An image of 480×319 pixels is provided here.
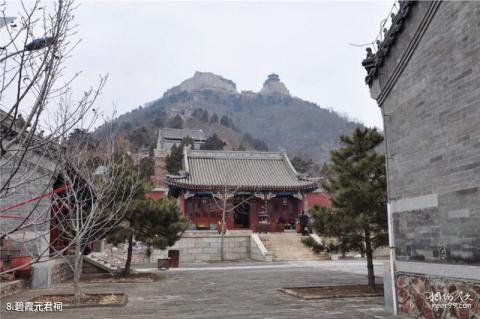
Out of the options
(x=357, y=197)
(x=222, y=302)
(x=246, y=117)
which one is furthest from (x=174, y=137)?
(x=222, y=302)

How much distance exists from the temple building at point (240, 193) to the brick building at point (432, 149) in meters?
22.8

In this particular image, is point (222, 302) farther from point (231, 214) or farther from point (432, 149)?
point (231, 214)

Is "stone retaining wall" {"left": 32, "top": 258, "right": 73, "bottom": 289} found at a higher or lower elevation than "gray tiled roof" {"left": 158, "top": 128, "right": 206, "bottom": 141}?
lower

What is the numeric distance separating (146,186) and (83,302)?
700 cm

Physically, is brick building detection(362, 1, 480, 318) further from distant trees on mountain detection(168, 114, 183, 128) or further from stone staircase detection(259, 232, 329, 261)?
distant trees on mountain detection(168, 114, 183, 128)

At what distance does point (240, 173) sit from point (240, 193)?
9.04 ft

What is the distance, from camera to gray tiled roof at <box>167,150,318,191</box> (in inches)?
1284

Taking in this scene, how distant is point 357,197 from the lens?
10.9m

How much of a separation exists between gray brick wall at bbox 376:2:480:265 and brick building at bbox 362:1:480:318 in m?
0.01

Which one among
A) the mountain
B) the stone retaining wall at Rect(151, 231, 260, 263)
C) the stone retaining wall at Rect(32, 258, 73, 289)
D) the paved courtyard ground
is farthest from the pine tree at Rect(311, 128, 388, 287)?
the mountain

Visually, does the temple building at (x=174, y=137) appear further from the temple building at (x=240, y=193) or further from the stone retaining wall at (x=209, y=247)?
the stone retaining wall at (x=209, y=247)

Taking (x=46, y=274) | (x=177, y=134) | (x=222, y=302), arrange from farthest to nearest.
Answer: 1. (x=177, y=134)
2. (x=46, y=274)
3. (x=222, y=302)

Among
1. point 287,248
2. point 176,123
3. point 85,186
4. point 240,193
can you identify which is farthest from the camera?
point 176,123

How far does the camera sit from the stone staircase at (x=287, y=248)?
25.3 m
